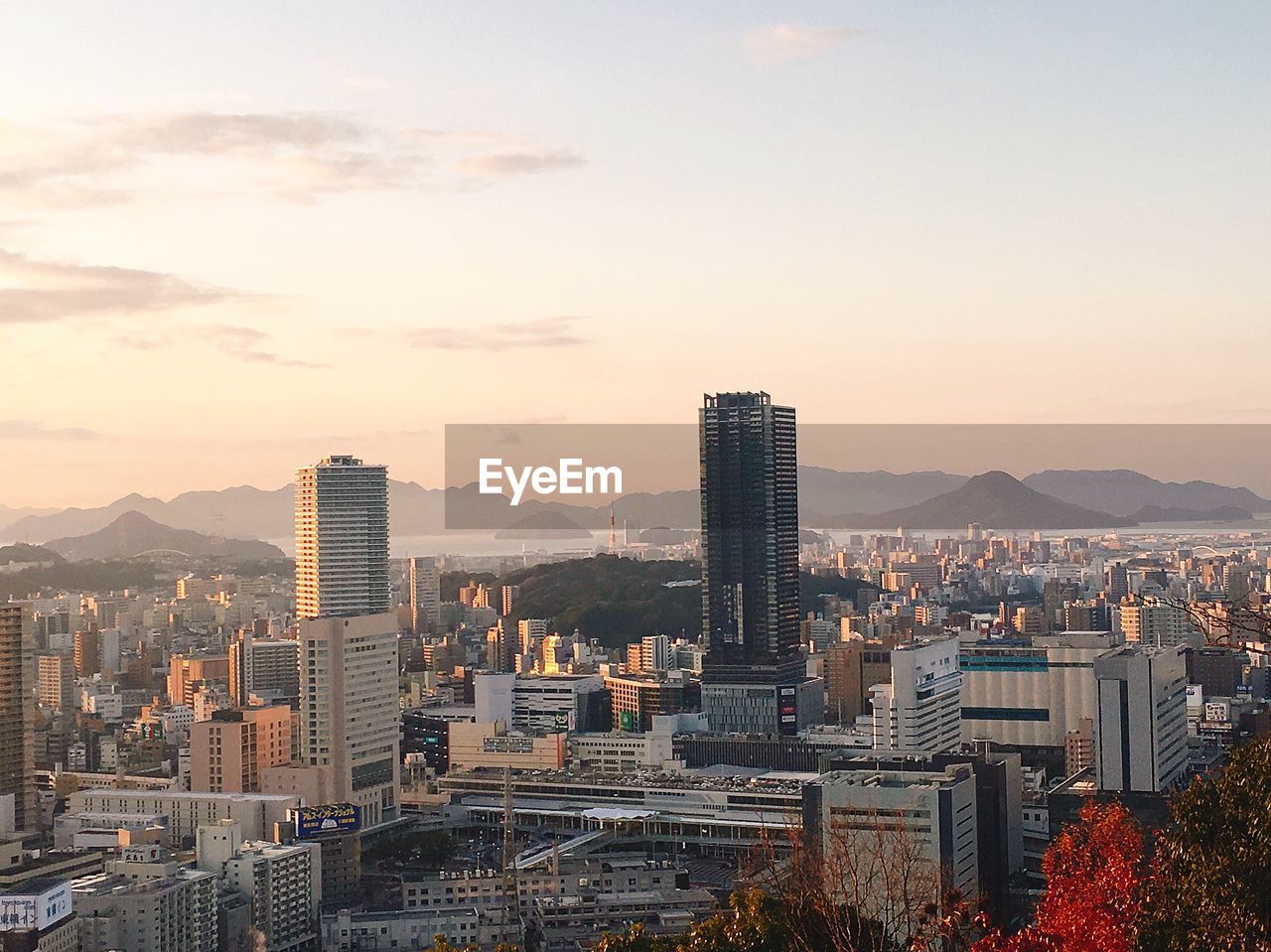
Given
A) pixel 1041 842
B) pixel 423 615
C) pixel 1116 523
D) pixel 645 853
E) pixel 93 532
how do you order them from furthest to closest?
pixel 93 532 < pixel 423 615 < pixel 1116 523 < pixel 645 853 < pixel 1041 842

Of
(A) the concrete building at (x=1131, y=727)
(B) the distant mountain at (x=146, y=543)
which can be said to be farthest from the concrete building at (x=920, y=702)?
(B) the distant mountain at (x=146, y=543)

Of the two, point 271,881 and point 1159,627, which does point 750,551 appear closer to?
point 1159,627

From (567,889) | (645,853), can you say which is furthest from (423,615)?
(567,889)

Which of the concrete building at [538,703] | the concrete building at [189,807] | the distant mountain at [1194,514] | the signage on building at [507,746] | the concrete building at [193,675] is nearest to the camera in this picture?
the concrete building at [189,807]

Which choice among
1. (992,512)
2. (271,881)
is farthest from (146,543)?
(271,881)

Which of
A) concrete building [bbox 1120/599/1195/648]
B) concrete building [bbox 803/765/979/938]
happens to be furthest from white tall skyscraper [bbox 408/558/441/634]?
concrete building [bbox 803/765/979/938]

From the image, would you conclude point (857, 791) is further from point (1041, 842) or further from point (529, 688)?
point (529, 688)

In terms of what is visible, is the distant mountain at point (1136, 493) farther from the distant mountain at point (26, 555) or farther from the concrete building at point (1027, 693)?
the distant mountain at point (26, 555)
